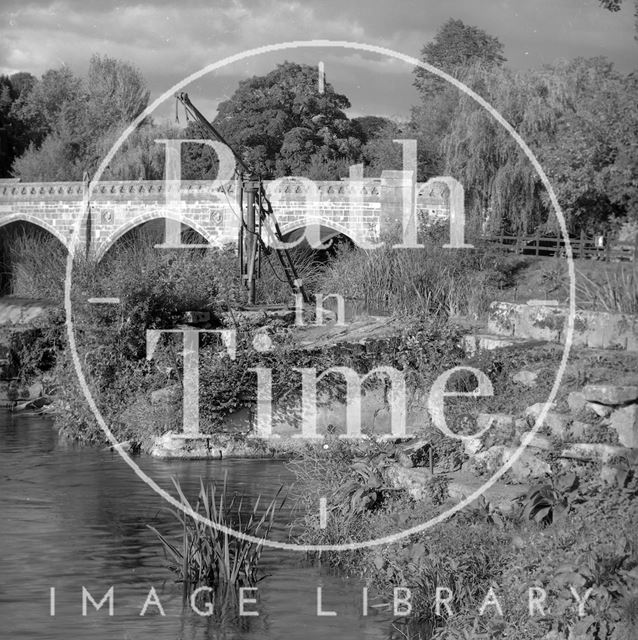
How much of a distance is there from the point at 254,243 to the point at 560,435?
1080 cm

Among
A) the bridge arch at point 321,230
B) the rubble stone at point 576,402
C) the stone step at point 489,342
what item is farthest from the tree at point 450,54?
the rubble stone at point 576,402

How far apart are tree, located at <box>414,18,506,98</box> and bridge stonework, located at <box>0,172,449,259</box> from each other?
13.8 m

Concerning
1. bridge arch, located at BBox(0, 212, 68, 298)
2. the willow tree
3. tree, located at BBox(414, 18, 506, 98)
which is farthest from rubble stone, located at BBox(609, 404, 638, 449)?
tree, located at BBox(414, 18, 506, 98)

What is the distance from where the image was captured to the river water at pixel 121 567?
8.15 meters

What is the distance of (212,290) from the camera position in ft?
62.8

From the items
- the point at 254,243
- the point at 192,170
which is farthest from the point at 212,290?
the point at 192,170

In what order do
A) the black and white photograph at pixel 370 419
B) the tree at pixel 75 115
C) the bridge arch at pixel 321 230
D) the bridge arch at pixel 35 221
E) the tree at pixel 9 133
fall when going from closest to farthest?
the black and white photograph at pixel 370 419 → the bridge arch at pixel 321 230 → the bridge arch at pixel 35 221 → the tree at pixel 75 115 → the tree at pixel 9 133

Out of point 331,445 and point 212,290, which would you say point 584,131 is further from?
point 331,445

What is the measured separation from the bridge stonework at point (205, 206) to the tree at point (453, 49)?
1376 centimetres

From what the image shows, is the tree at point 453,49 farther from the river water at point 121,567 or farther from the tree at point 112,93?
the river water at point 121,567

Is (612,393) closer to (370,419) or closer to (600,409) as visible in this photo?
(600,409)

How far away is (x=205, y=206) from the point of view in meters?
37.5

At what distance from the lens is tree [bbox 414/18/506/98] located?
159 ft

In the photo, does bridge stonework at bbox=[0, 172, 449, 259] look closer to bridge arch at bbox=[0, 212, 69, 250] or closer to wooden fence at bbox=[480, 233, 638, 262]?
bridge arch at bbox=[0, 212, 69, 250]
